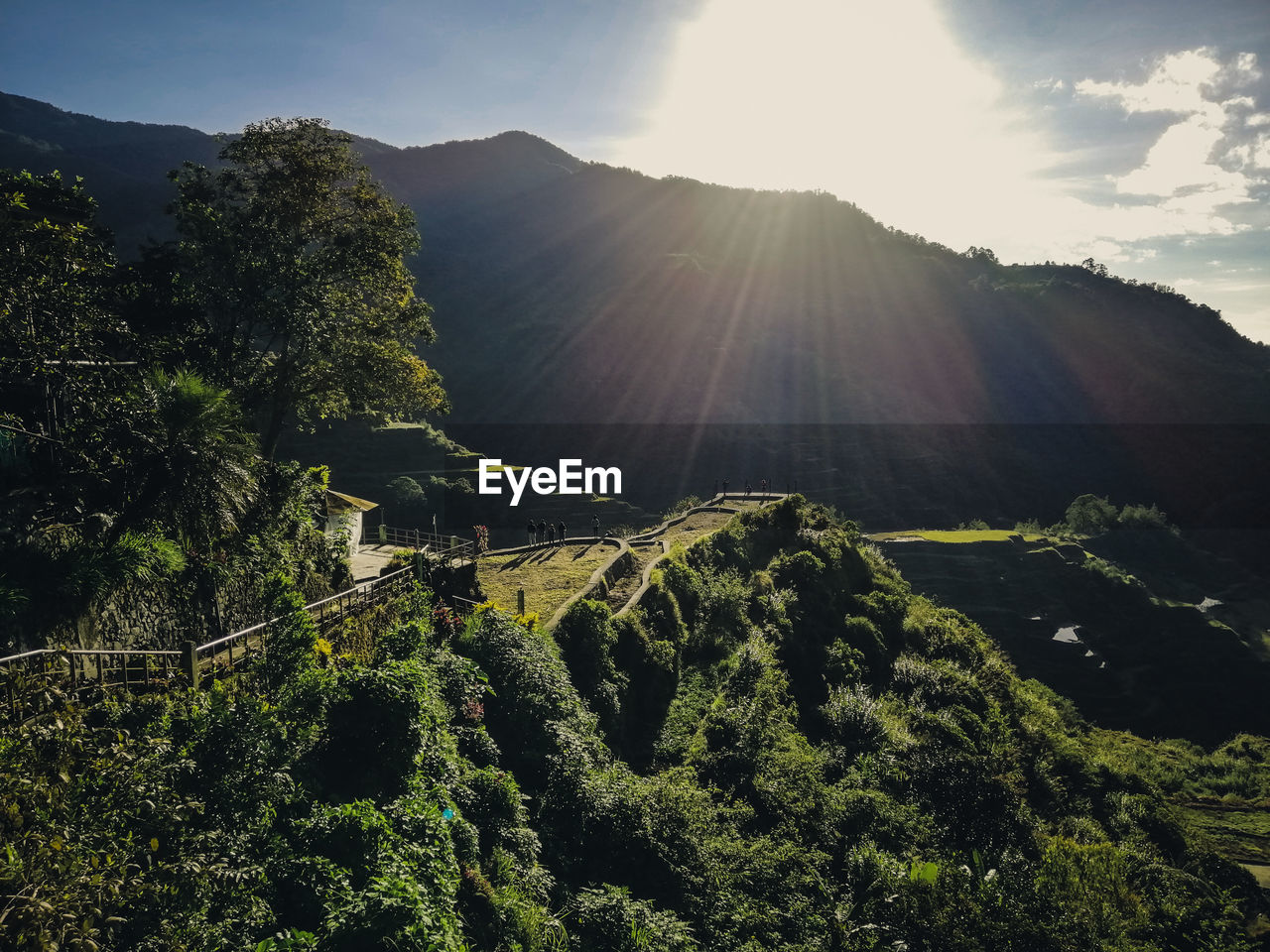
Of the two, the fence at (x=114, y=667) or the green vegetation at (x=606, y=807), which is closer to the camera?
the green vegetation at (x=606, y=807)

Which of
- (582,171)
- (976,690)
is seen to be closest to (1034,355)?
(582,171)

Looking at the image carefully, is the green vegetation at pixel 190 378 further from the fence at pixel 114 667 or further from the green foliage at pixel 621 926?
the green foliage at pixel 621 926

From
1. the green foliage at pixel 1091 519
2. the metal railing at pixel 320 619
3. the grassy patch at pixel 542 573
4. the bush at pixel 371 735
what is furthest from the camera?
the green foliage at pixel 1091 519

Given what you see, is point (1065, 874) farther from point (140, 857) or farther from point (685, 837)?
point (140, 857)

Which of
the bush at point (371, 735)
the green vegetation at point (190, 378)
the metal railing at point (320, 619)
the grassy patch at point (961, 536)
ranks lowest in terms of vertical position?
the grassy patch at point (961, 536)

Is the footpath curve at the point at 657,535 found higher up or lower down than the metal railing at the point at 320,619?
lower down

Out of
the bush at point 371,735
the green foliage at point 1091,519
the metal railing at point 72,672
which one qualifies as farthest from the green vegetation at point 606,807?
the green foliage at point 1091,519

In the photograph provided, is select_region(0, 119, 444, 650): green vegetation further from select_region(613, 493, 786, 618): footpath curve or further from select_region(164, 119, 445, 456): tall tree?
select_region(613, 493, 786, 618): footpath curve
